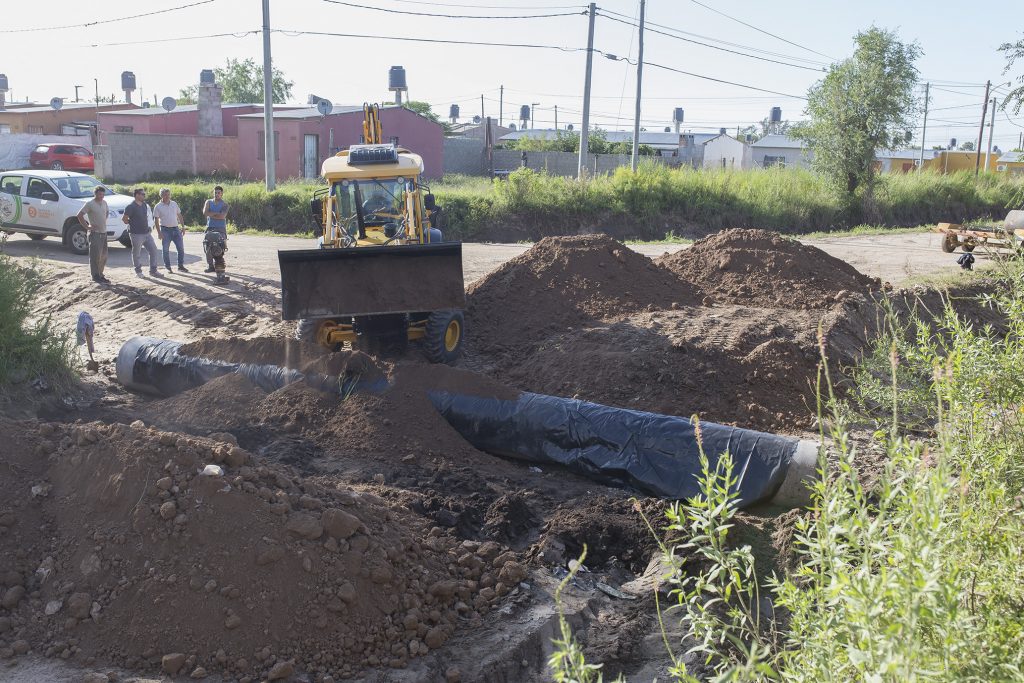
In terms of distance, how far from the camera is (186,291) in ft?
48.7

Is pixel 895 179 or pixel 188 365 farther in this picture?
pixel 895 179

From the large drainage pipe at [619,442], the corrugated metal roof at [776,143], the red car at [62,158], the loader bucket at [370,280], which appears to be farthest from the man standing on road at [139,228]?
the corrugated metal roof at [776,143]

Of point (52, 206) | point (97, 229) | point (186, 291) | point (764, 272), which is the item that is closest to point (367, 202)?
point (186, 291)

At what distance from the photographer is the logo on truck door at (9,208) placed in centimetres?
1967

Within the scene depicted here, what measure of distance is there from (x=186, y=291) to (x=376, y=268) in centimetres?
631

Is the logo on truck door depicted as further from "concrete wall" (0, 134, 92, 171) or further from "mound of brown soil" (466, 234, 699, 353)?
"concrete wall" (0, 134, 92, 171)

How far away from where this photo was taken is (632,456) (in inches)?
295

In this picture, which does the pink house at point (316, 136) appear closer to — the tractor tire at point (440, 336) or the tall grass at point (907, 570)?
the tractor tire at point (440, 336)

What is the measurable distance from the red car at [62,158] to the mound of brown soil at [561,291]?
32.2 meters

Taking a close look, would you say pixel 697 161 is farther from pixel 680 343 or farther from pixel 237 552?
pixel 237 552

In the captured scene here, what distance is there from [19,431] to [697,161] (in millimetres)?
58975

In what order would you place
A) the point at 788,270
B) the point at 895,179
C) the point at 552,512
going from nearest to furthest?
the point at 552,512, the point at 788,270, the point at 895,179

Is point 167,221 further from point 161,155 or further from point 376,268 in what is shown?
point 161,155

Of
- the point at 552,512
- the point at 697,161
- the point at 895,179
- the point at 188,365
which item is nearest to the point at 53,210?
the point at 188,365
